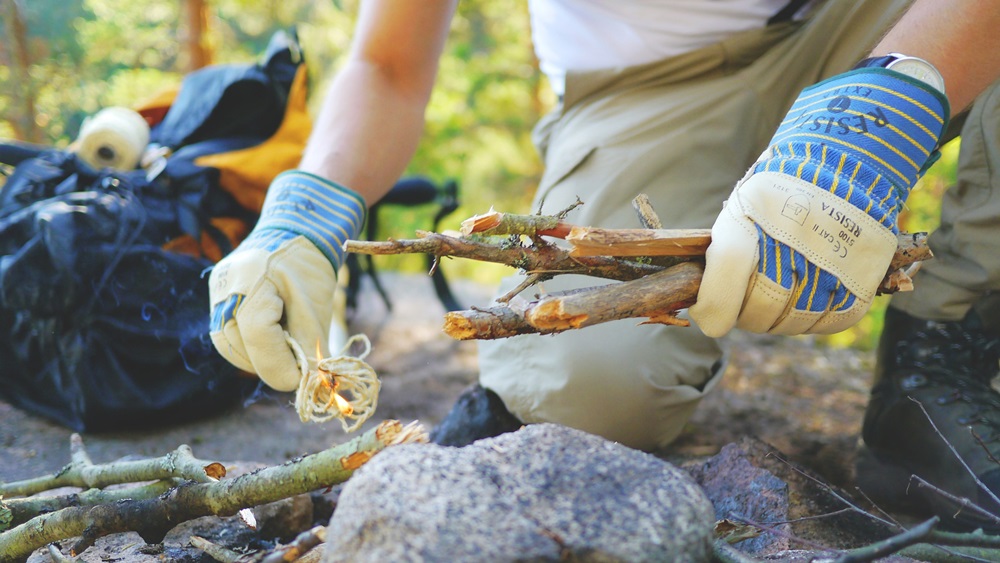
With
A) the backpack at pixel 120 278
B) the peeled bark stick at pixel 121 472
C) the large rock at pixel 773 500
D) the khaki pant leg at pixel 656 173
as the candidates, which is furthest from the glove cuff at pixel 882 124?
the backpack at pixel 120 278

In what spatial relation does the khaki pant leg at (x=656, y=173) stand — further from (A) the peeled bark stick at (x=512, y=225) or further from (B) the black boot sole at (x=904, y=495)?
(A) the peeled bark stick at (x=512, y=225)

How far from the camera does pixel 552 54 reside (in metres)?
2.45

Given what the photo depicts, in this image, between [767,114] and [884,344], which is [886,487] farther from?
[767,114]

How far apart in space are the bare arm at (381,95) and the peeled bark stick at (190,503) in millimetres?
889

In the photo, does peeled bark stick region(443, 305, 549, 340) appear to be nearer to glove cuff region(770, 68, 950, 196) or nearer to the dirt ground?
glove cuff region(770, 68, 950, 196)

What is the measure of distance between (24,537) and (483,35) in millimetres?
5374

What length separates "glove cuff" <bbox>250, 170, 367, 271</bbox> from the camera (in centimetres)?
165

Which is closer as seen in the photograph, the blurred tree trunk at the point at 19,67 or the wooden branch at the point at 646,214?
the wooden branch at the point at 646,214

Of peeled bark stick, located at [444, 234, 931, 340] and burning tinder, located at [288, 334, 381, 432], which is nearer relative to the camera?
peeled bark stick, located at [444, 234, 931, 340]

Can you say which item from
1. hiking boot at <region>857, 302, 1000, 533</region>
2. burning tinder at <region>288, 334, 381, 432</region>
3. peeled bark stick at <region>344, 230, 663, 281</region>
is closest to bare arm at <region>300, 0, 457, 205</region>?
burning tinder at <region>288, 334, 381, 432</region>

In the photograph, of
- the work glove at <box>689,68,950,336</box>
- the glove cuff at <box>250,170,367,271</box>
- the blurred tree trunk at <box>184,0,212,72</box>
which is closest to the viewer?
the work glove at <box>689,68,950,336</box>

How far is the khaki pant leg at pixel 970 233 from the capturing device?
1991 millimetres

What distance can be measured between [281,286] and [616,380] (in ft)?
2.72

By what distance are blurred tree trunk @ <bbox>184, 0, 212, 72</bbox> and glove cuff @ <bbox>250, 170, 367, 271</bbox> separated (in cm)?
272
